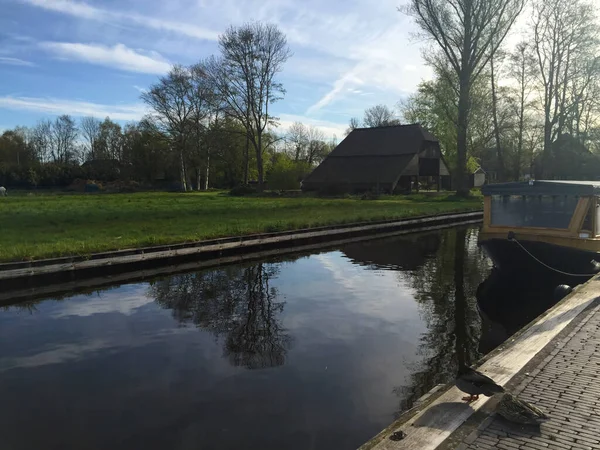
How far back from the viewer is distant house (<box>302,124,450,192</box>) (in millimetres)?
49594

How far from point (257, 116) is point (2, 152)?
155 feet

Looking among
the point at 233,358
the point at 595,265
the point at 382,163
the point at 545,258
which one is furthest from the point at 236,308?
the point at 382,163

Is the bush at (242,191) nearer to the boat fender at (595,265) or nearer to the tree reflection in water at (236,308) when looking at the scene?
the tree reflection in water at (236,308)

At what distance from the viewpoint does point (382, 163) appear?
51406 mm

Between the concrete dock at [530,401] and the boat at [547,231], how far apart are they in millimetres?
5045

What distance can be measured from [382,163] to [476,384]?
48.0 metres

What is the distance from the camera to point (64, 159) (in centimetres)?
8619

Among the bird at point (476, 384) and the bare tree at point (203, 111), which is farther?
the bare tree at point (203, 111)

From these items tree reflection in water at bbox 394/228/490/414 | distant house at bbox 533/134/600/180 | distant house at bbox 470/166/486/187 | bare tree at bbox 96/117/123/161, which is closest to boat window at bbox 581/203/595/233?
tree reflection in water at bbox 394/228/490/414

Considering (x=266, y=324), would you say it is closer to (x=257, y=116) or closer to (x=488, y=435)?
(x=488, y=435)

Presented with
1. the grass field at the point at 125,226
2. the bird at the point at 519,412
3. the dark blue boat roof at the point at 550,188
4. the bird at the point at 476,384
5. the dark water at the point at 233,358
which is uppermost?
the dark blue boat roof at the point at 550,188

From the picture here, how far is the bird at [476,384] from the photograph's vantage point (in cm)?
464

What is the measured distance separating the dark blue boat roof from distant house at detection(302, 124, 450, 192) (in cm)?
3463

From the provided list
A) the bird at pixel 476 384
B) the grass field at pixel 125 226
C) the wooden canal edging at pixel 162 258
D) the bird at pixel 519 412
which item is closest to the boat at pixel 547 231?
the bird at pixel 476 384
